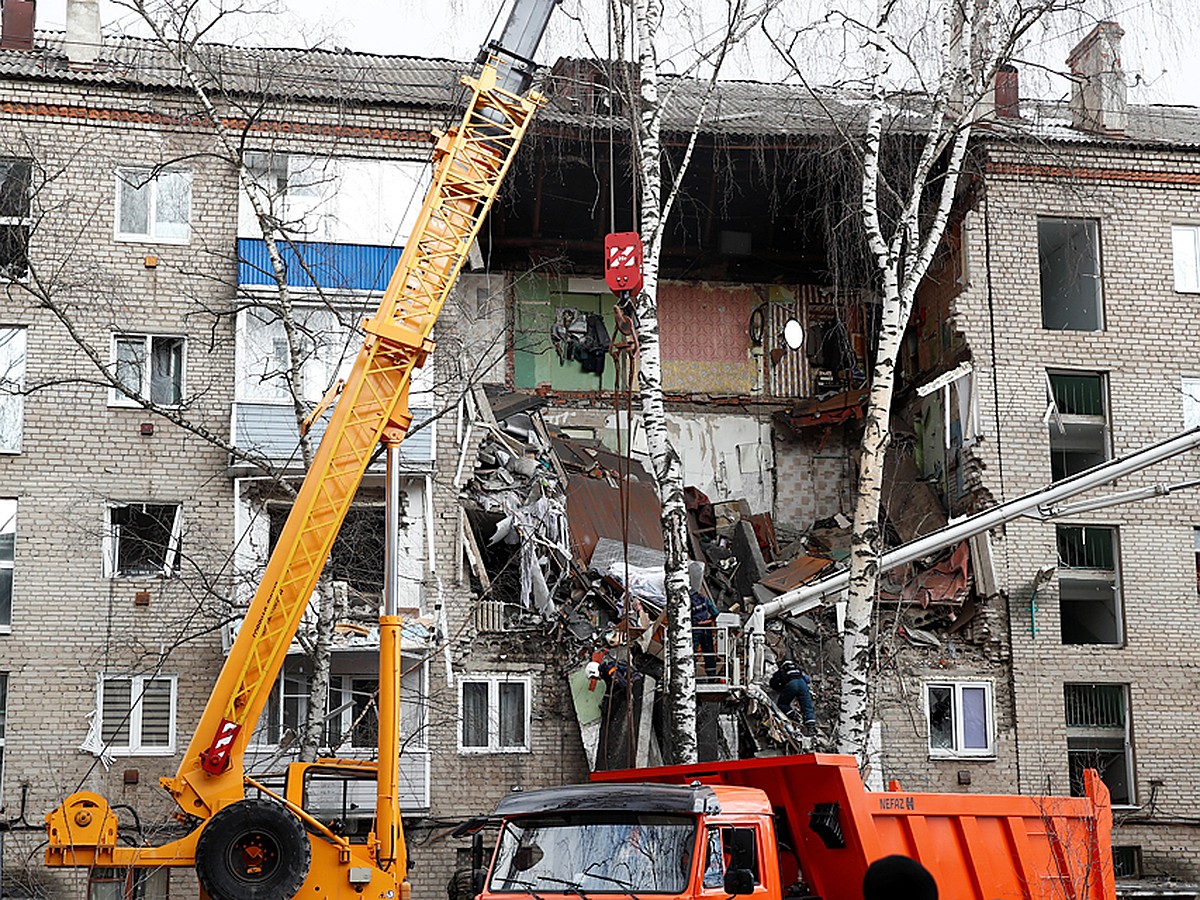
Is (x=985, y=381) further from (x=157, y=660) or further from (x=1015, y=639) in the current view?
(x=157, y=660)

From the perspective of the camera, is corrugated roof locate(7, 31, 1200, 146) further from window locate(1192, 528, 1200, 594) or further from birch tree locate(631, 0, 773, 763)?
window locate(1192, 528, 1200, 594)

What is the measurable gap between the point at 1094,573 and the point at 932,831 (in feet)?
45.7

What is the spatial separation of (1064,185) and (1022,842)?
15614 millimetres

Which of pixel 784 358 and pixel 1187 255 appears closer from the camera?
pixel 1187 255

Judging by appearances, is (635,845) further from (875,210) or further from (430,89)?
(430,89)

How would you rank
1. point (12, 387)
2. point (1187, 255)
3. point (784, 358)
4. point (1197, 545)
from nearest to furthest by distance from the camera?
1. point (12, 387)
2. point (1197, 545)
3. point (1187, 255)
4. point (784, 358)

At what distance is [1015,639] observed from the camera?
24281 millimetres

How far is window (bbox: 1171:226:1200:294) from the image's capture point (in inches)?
1037

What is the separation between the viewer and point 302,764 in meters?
14.7

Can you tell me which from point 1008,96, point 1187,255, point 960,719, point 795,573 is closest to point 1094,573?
point 960,719

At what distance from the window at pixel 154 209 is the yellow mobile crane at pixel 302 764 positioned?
9.13 m

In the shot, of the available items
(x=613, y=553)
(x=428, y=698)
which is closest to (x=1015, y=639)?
(x=613, y=553)

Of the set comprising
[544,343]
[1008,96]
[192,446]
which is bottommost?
[192,446]

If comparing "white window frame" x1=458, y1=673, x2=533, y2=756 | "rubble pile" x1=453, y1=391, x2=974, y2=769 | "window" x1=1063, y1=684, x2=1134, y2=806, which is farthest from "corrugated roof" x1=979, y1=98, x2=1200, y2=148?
"white window frame" x1=458, y1=673, x2=533, y2=756
